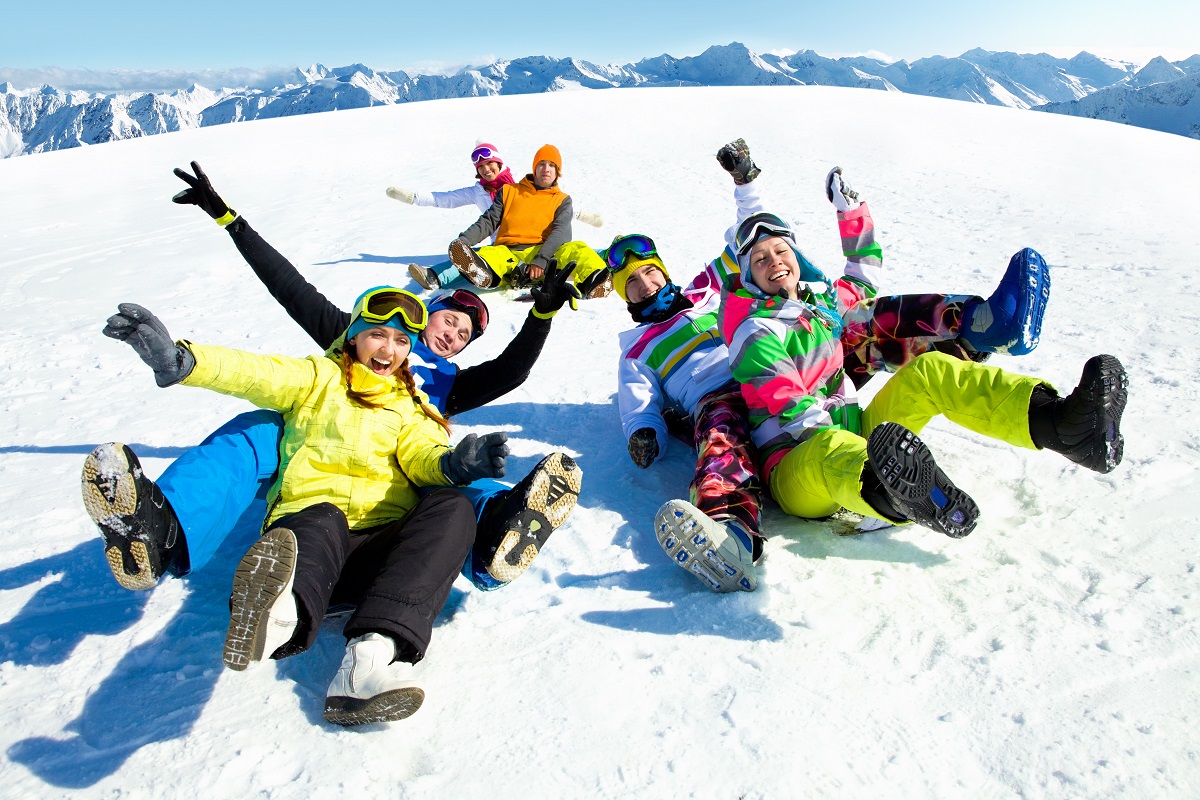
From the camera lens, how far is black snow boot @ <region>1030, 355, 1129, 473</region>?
1.73 m

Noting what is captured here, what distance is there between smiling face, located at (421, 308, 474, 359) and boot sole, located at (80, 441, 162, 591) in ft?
4.25

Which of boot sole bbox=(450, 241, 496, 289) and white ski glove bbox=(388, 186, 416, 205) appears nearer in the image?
boot sole bbox=(450, 241, 496, 289)

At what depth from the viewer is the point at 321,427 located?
2025 millimetres

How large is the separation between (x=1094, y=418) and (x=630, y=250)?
2088mm

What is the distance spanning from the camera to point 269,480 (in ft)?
6.91

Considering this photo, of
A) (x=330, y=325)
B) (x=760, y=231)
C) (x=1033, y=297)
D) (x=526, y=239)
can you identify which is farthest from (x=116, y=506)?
(x=526, y=239)

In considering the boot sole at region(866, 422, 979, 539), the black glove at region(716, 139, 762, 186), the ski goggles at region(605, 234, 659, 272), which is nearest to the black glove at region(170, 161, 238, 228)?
the ski goggles at region(605, 234, 659, 272)

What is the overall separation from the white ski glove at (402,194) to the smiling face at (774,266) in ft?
14.7

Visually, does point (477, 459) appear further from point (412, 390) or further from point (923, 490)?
point (923, 490)

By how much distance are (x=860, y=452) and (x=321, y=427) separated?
1581 millimetres

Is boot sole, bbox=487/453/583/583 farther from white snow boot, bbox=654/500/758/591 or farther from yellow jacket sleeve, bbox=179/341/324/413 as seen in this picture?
yellow jacket sleeve, bbox=179/341/324/413

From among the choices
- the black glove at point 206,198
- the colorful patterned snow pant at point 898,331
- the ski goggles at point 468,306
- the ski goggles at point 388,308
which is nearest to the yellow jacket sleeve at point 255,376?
the ski goggles at point 388,308

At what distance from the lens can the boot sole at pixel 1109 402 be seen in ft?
5.65

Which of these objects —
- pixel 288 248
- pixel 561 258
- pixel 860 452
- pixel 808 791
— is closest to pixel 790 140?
pixel 561 258
